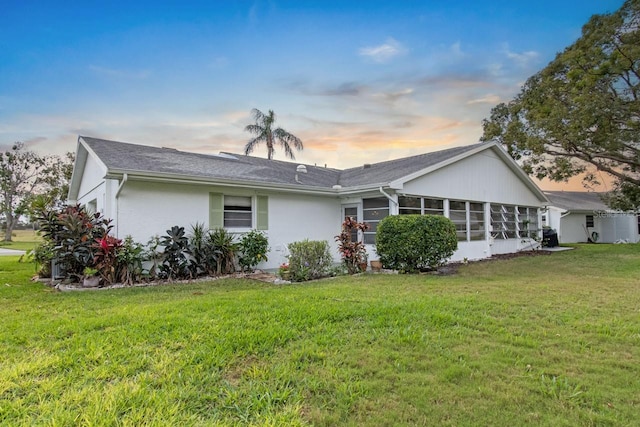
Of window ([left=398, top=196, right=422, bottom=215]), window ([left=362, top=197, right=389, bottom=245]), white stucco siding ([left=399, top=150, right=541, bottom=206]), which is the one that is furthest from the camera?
white stucco siding ([left=399, top=150, right=541, bottom=206])

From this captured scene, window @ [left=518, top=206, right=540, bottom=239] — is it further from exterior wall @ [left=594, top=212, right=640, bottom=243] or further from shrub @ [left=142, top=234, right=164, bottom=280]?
shrub @ [left=142, top=234, right=164, bottom=280]

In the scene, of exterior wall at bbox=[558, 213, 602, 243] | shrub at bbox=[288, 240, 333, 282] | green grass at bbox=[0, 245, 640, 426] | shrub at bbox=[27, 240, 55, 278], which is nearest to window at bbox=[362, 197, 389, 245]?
shrub at bbox=[288, 240, 333, 282]

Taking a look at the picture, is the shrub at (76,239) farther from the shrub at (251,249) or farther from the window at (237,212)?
the shrub at (251,249)

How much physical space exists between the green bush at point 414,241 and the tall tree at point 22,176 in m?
32.7

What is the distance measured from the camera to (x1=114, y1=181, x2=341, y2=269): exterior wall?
8.38 m

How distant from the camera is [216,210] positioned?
31.6 ft

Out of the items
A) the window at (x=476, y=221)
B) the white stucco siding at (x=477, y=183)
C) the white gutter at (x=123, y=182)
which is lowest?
the window at (x=476, y=221)

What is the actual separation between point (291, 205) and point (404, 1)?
6835 millimetres

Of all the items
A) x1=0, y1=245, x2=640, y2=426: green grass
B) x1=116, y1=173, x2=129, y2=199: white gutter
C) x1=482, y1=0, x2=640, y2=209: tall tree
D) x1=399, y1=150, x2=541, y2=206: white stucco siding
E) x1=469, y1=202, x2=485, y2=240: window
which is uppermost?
x1=482, y1=0, x2=640, y2=209: tall tree

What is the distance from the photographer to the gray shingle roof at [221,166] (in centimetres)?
885

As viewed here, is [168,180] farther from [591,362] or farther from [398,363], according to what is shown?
[591,362]

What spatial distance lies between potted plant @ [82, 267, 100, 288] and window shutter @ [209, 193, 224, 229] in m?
2.89

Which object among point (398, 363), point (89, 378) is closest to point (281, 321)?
point (398, 363)

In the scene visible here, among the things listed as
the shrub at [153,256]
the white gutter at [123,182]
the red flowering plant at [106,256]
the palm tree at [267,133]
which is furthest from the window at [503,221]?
the palm tree at [267,133]
